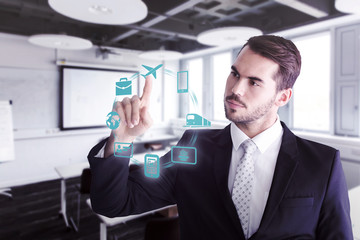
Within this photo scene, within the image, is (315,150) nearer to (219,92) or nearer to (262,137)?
(262,137)

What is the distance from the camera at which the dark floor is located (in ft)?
9.66

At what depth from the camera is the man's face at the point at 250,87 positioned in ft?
1.92

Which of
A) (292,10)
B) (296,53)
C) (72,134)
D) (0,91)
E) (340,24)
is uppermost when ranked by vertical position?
(292,10)

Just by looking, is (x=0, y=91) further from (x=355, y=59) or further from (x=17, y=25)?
(x=355, y=59)

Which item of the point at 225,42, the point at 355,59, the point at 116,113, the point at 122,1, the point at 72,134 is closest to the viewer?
the point at 116,113

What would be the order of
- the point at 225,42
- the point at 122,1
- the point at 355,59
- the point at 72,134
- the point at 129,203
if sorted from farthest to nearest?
the point at 72,134
the point at 355,59
the point at 225,42
the point at 122,1
the point at 129,203

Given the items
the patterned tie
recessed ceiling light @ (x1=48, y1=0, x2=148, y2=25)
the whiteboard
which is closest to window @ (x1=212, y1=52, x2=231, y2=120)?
the patterned tie

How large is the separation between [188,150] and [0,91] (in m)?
5.07

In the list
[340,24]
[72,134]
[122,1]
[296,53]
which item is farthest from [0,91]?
[340,24]

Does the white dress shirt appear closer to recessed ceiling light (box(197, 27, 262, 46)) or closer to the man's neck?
the man's neck

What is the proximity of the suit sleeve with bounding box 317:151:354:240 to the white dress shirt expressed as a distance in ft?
0.54

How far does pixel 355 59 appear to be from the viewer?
332 centimetres

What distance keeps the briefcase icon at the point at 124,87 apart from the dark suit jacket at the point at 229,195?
0.18m

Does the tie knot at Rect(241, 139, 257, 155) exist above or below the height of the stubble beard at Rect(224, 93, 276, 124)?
below
